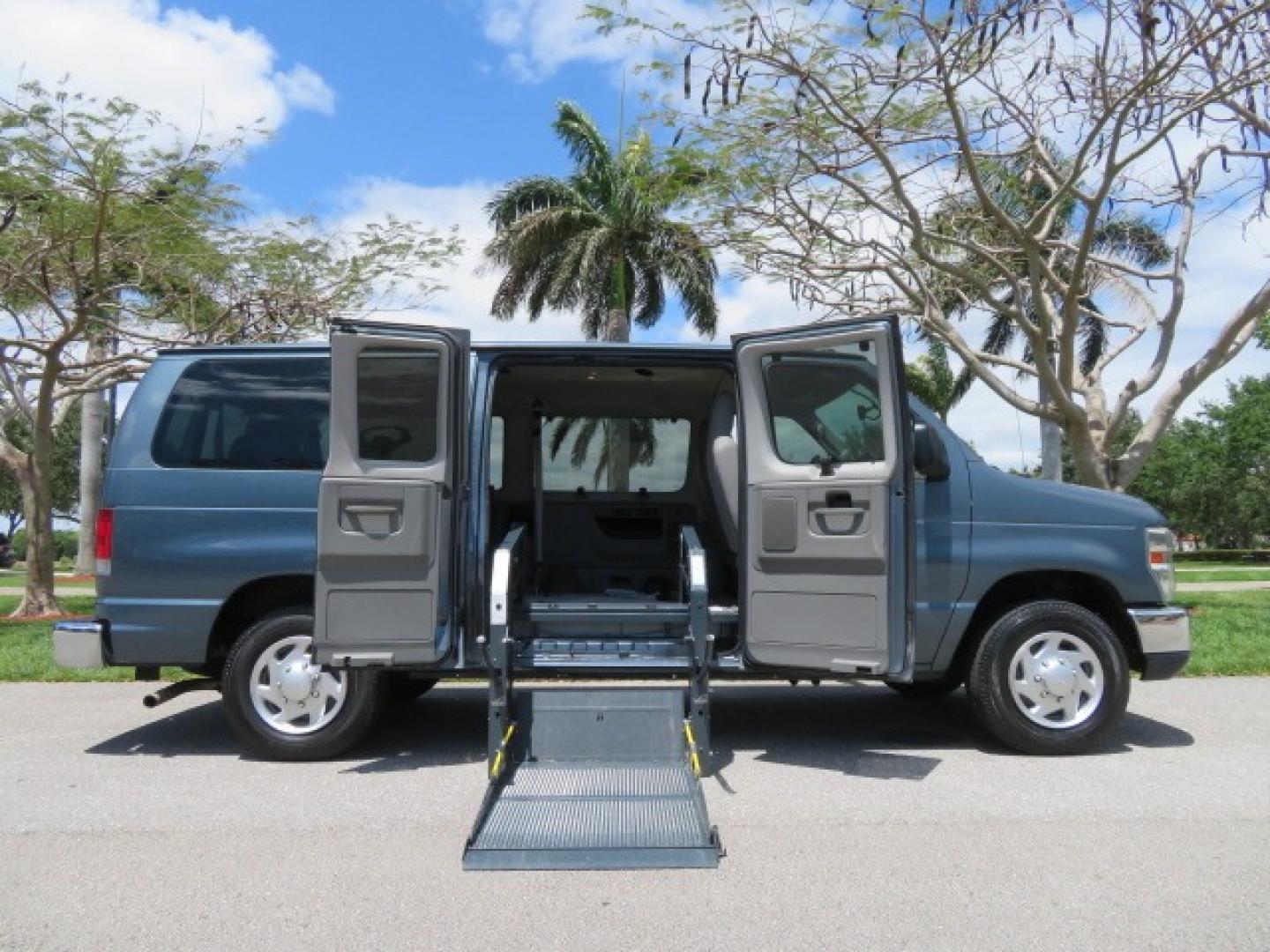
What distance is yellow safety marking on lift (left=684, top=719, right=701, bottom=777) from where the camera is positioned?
5.10 m

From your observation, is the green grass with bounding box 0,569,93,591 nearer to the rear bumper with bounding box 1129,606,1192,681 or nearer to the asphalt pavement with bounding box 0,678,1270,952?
the asphalt pavement with bounding box 0,678,1270,952

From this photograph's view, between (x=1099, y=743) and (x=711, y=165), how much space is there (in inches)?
412

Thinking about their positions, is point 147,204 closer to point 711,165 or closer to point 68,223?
point 68,223

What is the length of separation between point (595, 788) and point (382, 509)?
1763mm

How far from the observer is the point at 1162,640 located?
20.1ft

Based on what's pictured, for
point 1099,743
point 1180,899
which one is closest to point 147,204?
point 1099,743

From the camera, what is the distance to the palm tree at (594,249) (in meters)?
24.3

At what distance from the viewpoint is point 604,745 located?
215 inches

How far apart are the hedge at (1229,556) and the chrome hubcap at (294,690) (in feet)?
164

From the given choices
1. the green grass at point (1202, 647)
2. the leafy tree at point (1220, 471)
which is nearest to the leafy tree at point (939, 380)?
the leafy tree at point (1220, 471)

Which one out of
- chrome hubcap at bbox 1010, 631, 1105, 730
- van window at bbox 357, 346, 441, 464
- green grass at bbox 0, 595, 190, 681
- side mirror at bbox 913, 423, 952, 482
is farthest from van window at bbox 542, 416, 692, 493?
green grass at bbox 0, 595, 190, 681

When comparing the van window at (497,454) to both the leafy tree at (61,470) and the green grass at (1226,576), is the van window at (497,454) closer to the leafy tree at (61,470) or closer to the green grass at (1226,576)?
the green grass at (1226,576)

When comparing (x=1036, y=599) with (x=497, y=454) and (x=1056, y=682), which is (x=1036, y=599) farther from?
(x=497, y=454)

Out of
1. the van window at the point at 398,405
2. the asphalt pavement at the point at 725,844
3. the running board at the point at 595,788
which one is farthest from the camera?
the van window at the point at 398,405
